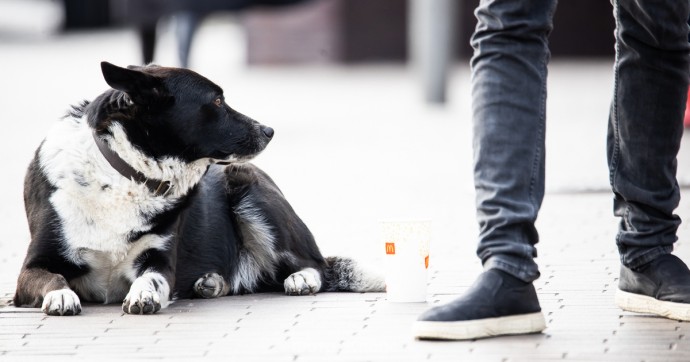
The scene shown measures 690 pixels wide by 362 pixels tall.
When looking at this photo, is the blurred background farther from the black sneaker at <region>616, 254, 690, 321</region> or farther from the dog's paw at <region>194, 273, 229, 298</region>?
the black sneaker at <region>616, 254, 690, 321</region>

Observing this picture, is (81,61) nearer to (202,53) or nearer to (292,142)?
(202,53)

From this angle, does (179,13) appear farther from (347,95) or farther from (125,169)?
(125,169)

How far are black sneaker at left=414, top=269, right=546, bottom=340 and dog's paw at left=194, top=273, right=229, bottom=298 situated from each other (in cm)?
126

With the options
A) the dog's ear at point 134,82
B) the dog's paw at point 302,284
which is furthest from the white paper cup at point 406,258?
the dog's ear at point 134,82

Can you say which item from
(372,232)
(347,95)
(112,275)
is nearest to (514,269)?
(112,275)

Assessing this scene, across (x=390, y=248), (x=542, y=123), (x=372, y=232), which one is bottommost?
(x=372, y=232)

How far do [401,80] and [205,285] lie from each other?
11.7 meters

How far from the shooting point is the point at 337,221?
21.7 feet

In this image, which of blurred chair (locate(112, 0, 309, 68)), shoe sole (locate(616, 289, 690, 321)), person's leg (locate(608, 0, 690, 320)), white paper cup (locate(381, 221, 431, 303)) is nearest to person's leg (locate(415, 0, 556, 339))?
person's leg (locate(608, 0, 690, 320))

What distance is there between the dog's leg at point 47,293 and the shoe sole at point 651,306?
1893 mm

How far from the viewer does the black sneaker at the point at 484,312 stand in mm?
3725

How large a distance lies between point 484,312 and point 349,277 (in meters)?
1.18

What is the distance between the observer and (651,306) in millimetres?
4055

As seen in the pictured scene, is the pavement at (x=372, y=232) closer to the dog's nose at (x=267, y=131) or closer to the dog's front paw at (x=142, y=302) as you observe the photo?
the dog's front paw at (x=142, y=302)
